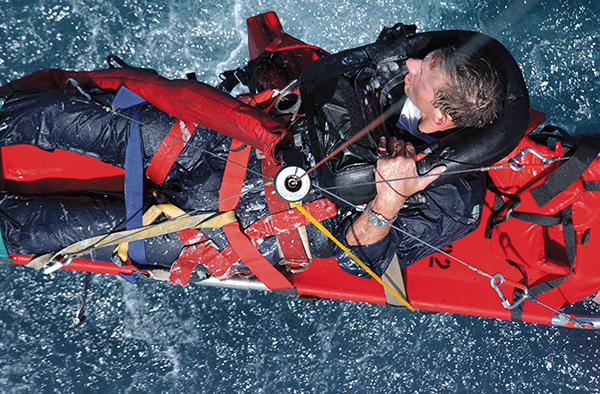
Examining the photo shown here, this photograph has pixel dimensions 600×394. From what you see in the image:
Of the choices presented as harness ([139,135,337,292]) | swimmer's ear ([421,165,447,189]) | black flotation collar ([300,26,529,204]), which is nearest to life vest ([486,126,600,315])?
black flotation collar ([300,26,529,204])

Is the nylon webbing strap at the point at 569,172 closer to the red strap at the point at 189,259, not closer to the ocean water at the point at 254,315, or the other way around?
the ocean water at the point at 254,315

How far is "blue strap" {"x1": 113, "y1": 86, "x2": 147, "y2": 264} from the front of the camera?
5.75 ft

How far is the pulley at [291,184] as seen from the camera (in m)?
1.39

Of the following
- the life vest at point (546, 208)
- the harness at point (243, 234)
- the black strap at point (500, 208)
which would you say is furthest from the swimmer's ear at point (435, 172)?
the black strap at point (500, 208)

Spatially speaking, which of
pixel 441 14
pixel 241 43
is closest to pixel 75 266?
pixel 241 43

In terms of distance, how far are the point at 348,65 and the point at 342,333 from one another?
1.43m

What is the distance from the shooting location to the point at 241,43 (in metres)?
2.67

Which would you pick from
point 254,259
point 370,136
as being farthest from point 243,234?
point 370,136

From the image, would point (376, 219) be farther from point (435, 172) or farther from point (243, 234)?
point (243, 234)

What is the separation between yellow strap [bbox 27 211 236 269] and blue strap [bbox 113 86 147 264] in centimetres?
4

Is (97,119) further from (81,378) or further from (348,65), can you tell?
(81,378)

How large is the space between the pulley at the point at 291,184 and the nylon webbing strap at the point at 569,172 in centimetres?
109

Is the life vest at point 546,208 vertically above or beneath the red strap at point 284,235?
beneath

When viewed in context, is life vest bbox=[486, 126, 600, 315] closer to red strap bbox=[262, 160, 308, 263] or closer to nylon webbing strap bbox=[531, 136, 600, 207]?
nylon webbing strap bbox=[531, 136, 600, 207]
